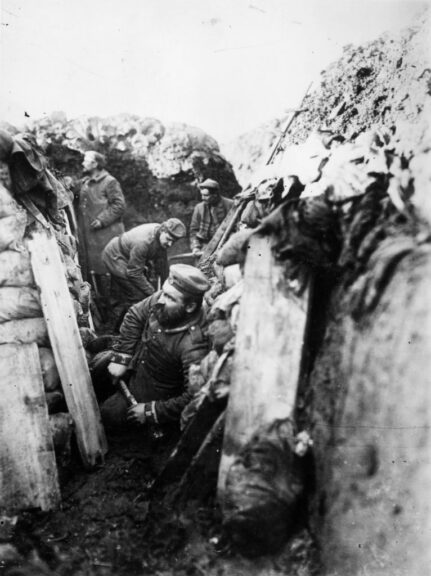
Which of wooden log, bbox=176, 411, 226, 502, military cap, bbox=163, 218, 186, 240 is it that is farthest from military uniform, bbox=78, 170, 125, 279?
wooden log, bbox=176, 411, 226, 502

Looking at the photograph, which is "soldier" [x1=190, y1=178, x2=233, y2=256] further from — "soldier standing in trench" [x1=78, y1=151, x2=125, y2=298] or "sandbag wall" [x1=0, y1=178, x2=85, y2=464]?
"sandbag wall" [x1=0, y1=178, x2=85, y2=464]

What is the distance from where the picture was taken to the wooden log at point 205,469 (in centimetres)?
240

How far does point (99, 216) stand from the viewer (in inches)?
144

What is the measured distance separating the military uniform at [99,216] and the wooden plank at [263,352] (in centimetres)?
153

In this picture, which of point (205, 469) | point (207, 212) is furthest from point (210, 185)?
point (205, 469)

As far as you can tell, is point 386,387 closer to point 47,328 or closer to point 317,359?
point 317,359

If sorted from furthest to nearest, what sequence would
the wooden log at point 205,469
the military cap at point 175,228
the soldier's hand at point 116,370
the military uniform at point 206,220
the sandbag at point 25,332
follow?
1. the military cap at point 175,228
2. the military uniform at point 206,220
3. the soldier's hand at point 116,370
4. the sandbag at point 25,332
5. the wooden log at point 205,469

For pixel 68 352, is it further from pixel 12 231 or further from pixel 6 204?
pixel 6 204

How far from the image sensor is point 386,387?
2.10 meters

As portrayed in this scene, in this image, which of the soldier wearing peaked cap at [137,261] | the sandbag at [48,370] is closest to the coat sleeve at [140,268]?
the soldier wearing peaked cap at [137,261]

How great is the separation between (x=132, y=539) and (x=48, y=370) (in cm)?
106

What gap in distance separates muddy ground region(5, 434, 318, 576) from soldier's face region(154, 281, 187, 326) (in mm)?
774

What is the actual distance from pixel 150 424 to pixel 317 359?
3.68ft

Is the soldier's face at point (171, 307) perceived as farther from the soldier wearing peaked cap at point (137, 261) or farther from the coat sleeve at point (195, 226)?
the coat sleeve at point (195, 226)
